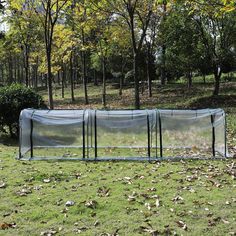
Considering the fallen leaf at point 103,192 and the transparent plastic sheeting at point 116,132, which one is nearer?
the fallen leaf at point 103,192

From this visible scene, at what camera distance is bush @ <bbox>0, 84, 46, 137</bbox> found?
559 inches

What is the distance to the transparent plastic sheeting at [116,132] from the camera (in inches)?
442

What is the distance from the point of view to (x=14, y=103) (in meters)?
14.2

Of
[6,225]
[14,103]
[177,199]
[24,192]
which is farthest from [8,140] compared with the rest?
[177,199]

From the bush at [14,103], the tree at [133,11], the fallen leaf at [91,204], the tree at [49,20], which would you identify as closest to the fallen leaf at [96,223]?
the fallen leaf at [91,204]

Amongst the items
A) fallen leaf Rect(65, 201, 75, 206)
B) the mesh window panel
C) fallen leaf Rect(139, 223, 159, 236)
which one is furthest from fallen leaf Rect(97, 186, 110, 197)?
the mesh window panel

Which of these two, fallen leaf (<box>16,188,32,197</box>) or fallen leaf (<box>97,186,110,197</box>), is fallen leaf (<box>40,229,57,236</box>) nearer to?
fallen leaf (<box>97,186,110,197</box>)

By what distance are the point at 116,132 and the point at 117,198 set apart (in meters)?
4.26

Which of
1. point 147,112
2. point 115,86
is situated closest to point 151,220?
point 147,112

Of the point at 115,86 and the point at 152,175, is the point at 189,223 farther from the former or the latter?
the point at 115,86

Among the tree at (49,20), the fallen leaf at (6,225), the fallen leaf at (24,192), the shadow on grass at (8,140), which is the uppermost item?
the tree at (49,20)

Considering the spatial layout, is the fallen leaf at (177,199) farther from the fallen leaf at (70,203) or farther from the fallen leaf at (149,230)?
the fallen leaf at (70,203)

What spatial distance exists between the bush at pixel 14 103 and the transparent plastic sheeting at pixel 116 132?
10.2ft

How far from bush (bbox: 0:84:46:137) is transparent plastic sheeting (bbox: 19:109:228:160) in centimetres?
310
